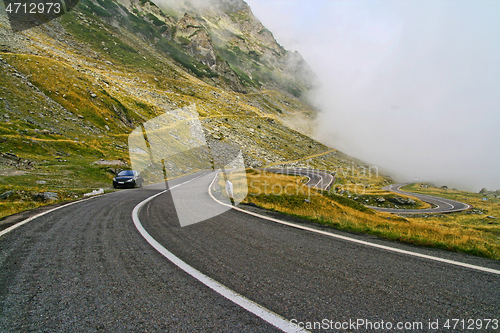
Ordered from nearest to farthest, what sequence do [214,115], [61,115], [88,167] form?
[88,167]
[61,115]
[214,115]

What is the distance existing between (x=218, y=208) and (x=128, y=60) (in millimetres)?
109649

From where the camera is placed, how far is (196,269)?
3453 millimetres

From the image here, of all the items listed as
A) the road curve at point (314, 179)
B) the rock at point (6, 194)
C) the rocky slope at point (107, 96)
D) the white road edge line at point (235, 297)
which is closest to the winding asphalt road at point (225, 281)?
the white road edge line at point (235, 297)

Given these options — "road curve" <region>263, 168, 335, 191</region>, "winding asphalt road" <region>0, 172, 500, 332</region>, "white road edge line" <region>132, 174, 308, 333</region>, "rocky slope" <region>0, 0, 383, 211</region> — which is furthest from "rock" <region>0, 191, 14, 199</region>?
"road curve" <region>263, 168, 335, 191</region>

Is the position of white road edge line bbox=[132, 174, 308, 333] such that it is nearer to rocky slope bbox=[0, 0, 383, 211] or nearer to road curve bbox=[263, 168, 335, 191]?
rocky slope bbox=[0, 0, 383, 211]

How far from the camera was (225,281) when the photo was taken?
3.09m

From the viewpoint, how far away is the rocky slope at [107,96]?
22.0 meters

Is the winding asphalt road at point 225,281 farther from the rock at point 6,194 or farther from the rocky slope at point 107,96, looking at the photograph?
the rocky slope at point 107,96

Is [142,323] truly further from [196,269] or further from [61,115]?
[61,115]

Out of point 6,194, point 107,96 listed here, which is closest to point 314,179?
point 107,96

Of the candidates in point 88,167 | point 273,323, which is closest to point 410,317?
point 273,323

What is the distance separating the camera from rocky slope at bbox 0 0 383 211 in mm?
22031

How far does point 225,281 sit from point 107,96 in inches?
2058

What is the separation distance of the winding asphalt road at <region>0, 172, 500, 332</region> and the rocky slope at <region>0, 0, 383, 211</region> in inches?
493
